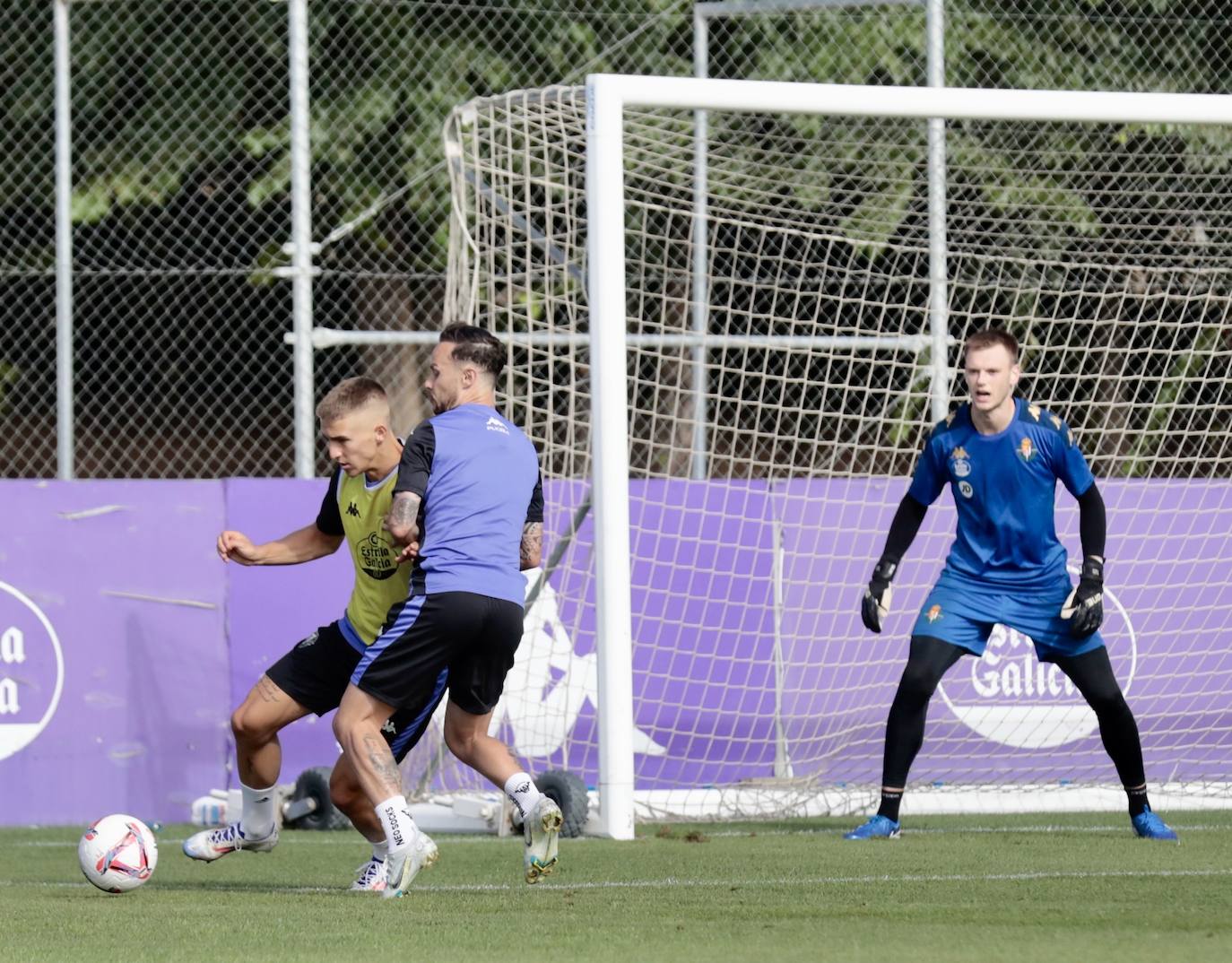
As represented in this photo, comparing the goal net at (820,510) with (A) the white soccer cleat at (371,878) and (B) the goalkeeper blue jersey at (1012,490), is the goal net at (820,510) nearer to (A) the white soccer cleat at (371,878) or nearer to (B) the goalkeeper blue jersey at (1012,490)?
(B) the goalkeeper blue jersey at (1012,490)

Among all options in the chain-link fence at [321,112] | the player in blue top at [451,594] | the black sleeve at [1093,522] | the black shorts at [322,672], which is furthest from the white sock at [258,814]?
the chain-link fence at [321,112]

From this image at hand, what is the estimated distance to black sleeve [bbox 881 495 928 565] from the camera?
7.52m

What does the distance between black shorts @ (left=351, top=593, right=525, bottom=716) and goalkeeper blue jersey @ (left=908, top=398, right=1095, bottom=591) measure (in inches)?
92.1

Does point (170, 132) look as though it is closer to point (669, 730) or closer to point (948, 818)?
point (669, 730)

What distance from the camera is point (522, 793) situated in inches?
228

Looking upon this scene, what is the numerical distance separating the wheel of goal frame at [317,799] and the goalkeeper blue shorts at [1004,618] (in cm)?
273

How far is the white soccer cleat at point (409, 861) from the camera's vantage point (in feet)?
18.1

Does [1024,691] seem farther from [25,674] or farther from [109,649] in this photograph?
[25,674]

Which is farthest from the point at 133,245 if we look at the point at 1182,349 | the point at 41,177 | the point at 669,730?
the point at 1182,349

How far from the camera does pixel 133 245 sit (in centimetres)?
1290

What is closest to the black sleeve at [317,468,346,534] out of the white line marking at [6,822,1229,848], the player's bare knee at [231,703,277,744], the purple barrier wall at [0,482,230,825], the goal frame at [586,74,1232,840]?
the player's bare knee at [231,703,277,744]

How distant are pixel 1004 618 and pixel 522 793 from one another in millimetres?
2403

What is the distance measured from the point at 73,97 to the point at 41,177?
0.60 m

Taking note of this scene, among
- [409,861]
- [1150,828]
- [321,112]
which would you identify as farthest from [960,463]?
[321,112]
